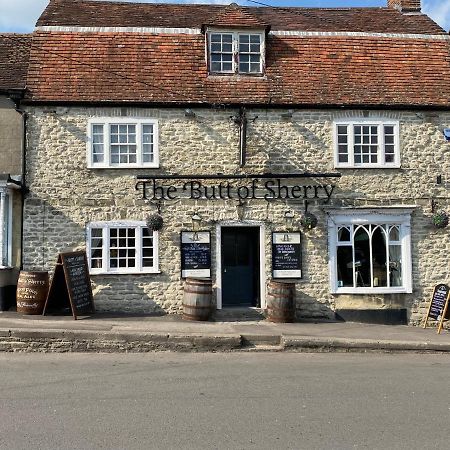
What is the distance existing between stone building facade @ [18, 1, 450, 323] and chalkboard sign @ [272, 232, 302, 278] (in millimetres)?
107

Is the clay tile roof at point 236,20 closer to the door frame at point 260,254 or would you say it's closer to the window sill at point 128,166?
the window sill at point 128,166

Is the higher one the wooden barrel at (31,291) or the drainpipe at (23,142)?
the drainpipe at (23,142)

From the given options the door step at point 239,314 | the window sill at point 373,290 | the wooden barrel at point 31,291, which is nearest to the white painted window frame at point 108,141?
the wooden barrel at point 31,291

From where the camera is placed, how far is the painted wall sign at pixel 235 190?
1348cm

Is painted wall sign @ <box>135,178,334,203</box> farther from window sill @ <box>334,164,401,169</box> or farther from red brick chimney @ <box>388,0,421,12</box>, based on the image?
red brick chimney @ <box>388,0,421,12</box>

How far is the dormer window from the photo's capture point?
1437 centimetres

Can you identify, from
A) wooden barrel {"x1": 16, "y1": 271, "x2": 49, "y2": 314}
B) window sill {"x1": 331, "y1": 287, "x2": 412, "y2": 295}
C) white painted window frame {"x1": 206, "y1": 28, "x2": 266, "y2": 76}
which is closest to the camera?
wooden barrel {"x1": 16, "y1": 271, "x2": 49, "y2": 314}

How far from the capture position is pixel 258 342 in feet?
35.7

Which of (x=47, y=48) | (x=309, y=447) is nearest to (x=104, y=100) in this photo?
(x=47, y=48)

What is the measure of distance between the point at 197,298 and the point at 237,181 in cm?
328

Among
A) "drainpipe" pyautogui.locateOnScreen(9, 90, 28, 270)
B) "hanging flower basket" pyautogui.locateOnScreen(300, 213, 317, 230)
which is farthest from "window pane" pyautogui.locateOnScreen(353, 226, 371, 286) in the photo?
"drainpipe" pyautogui.locateOnScreen(9, 90, 28, 270)

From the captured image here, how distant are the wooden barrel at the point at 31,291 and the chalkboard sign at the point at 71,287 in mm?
234

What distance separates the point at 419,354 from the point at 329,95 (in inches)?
280

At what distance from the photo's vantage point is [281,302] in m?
12.6
